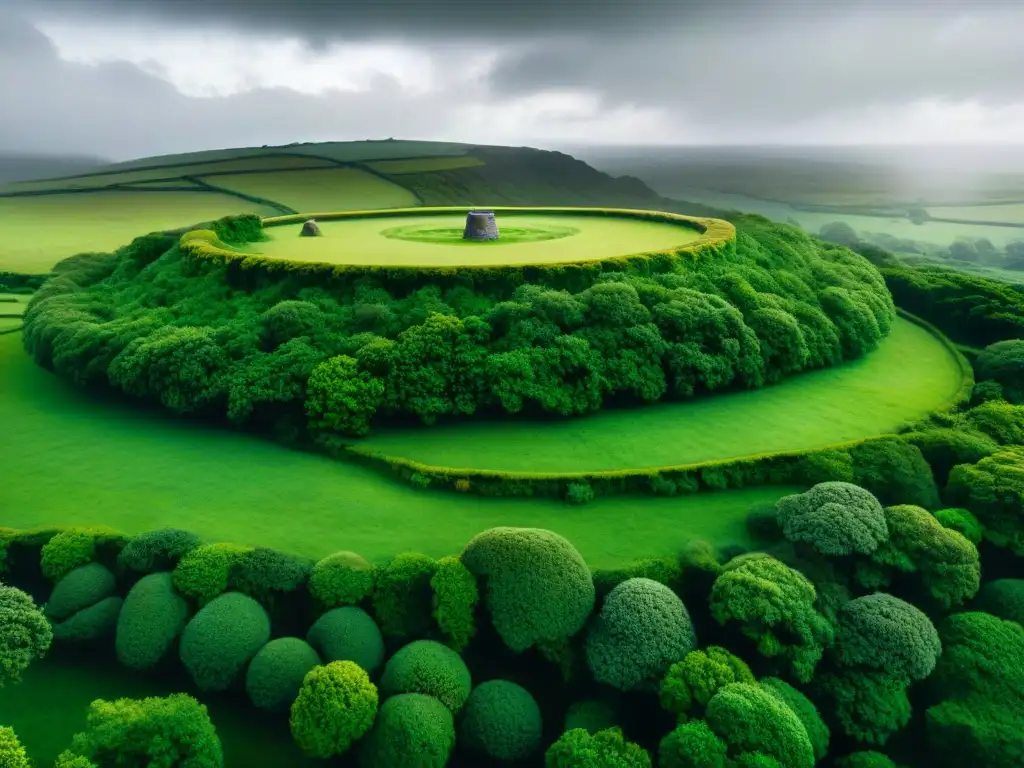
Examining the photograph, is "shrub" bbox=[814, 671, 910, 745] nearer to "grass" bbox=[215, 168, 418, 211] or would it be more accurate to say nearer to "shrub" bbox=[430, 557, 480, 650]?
"shrub" bbox=[430, 557, 480, 650]

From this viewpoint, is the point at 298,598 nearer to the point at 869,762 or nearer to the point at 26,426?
the point at 869,762

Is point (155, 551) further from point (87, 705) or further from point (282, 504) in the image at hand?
point (282, 504)

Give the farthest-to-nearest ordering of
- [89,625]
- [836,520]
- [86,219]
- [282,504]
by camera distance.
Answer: [86,219] → [282,504] → [836,520] → [89,625]

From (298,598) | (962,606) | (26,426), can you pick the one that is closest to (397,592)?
(298,598)

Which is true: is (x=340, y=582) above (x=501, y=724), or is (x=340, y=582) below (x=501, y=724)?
above

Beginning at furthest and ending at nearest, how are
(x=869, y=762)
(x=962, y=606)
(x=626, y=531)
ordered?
(x=626, y=531) → (x=962, y=606) → (x=869, y=762)

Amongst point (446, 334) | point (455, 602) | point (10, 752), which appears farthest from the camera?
point (446, 334)

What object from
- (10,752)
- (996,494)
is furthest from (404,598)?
(996,494)

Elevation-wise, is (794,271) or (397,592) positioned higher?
(794,271)

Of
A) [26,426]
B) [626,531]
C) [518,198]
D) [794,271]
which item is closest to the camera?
[626,531]
